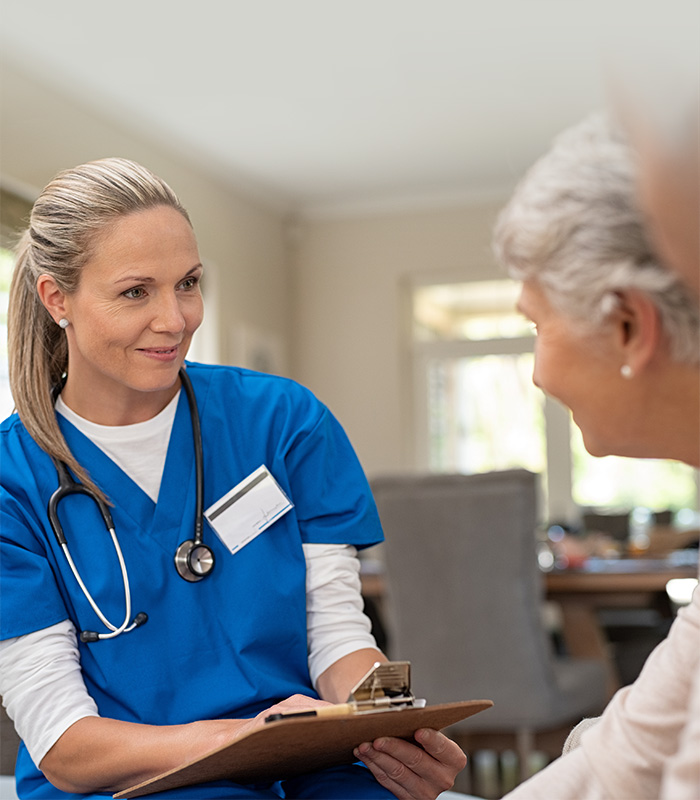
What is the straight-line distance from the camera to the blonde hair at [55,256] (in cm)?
131

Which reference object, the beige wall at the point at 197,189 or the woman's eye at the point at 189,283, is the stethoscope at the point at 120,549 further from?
the beige wall at the point at 197,189

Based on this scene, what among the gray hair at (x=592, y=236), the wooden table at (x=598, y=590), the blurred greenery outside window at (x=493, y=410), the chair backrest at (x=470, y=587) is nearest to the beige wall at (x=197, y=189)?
the blurred greenery outside window at (x=493, y=410)

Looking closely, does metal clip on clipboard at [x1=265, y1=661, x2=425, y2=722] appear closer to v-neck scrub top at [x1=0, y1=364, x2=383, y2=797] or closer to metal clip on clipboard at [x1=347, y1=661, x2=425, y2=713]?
metal clip on clipboard at [x1=347, y1=661, x2=425, y2=713]

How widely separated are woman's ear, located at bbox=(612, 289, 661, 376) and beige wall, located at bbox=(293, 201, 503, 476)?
6312 mm

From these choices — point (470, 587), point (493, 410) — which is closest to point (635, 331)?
point (470, 587)

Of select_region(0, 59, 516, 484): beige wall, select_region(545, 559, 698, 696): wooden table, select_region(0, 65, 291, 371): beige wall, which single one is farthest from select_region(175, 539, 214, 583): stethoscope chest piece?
select_region(0, 59, 516, 484): beige wall

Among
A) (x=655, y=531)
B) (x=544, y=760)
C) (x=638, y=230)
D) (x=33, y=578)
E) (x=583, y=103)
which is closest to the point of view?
(x=638, y=230)

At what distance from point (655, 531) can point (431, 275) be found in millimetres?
2971

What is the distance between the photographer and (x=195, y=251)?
4.45 feet

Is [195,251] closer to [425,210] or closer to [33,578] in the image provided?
[33,578]

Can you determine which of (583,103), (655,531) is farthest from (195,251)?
(583,103)

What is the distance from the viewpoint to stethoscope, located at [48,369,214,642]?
1274mm

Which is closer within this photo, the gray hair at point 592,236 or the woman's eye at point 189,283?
the gray hair at point 592,236

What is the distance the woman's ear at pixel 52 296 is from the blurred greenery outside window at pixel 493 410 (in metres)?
5.63
